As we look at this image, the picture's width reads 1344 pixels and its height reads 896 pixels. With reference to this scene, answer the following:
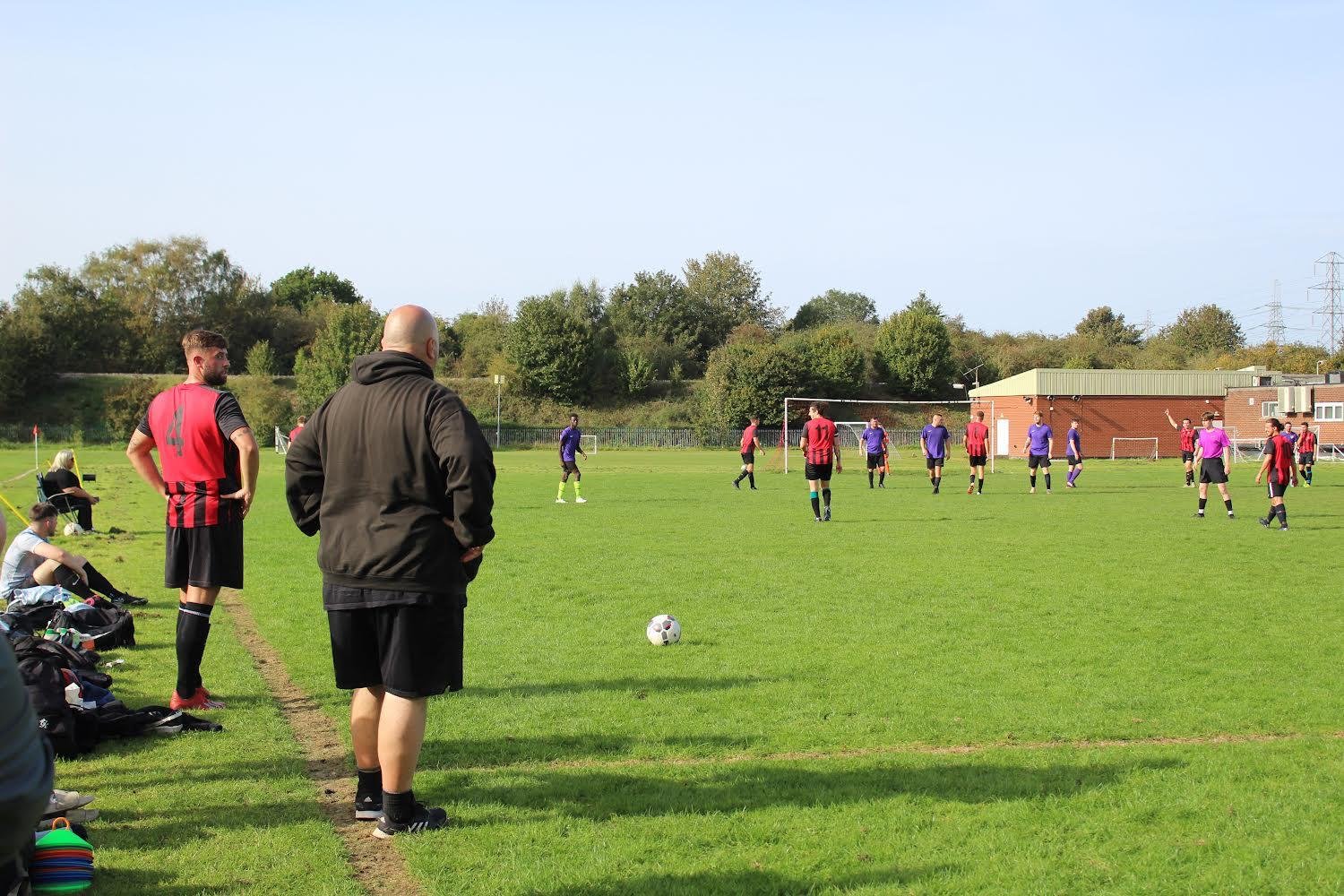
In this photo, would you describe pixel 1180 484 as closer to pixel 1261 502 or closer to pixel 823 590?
pixel 1261 502

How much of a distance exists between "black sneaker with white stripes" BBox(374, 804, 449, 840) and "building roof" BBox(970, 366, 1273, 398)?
53.9m

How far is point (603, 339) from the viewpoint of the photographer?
87.0 m

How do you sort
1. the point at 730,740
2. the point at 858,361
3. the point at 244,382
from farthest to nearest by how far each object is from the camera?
the point at 858,361, the point at 244,382, the point at 730,740

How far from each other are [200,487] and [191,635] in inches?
33.4

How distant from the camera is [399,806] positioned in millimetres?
4418

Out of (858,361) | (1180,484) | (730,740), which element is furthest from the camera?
(858,361)

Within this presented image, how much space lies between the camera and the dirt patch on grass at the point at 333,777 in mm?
4090

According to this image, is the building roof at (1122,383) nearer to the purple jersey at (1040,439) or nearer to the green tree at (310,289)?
the purple jersey at (1040,439)

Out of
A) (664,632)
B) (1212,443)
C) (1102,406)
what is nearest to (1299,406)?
(1102,406)

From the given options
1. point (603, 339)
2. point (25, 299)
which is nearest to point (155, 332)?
point (25, 299)

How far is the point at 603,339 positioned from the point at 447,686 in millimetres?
83361

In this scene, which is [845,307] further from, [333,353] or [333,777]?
[333,777]

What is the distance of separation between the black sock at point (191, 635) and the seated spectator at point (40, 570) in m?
2.57

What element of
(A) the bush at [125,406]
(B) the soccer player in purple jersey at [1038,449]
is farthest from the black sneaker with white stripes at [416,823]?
(A) the bush at [125,406]
